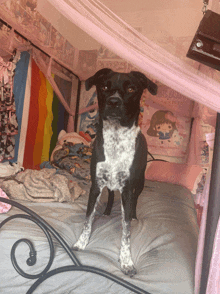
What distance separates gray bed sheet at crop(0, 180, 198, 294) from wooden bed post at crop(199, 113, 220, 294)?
0.10m

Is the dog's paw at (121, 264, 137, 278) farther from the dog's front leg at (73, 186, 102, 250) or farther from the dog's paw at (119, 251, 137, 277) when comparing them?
the dog's front leg at (73, 186, 102, 250)

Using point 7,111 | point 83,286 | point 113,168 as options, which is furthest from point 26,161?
point 83,286

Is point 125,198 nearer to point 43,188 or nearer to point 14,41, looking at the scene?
point 43,188

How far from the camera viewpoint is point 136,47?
1.00m

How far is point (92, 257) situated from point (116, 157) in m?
0.55

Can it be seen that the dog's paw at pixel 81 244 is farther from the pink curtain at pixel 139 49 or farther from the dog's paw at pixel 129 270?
the pink curtain at pixel 139 49

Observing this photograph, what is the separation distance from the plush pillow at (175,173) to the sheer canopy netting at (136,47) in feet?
7.20

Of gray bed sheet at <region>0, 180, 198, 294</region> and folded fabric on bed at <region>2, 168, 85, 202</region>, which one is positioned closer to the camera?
gray bed sheet at <region>0, 180, 198, 294</region>

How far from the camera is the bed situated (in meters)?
1.01

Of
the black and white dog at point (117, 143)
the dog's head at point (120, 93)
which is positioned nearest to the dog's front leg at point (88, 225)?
the black and white dog at point (117, 143)

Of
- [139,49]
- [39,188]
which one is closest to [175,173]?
[39,188]

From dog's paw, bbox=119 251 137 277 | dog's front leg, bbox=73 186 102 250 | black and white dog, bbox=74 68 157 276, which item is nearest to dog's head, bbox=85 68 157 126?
black and white dog, bbox=74 68 157 276

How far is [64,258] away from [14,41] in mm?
2611

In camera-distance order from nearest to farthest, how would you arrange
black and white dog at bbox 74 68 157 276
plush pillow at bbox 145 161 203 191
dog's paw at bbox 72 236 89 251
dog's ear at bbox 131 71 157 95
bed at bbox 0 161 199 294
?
1. bed at bbox 0 161 199 294
2. dog's paw at bbox 72 236 89 251
3. black and white dog at bbox 74 68 157 276
4. dog's ear at bbox 131 71 157 95
5. plush pillow at bbox 145 161 203 191
